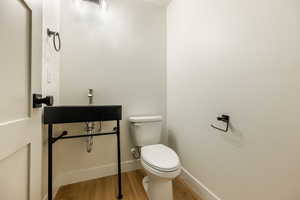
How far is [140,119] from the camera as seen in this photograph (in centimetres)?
166

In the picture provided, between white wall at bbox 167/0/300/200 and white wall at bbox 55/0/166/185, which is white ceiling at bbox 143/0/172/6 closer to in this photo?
white wall at bbox 55/0/166/185

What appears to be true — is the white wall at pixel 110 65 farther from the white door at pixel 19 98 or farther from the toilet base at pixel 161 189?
the white door at pixel 19 98

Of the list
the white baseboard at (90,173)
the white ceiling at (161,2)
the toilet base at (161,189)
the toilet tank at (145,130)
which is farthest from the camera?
the white ceiling at (161,2)

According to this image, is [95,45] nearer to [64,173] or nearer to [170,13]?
[170,13]

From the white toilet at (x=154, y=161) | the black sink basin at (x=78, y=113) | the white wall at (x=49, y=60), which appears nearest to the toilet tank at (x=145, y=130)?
the white toilet at (x=154, y=161)

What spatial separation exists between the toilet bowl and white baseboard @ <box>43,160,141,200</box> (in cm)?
49

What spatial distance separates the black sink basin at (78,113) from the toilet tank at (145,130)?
1.08 ft

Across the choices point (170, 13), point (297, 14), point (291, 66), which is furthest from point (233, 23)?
point (170, 13)

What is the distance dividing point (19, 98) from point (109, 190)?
1309 millimetres

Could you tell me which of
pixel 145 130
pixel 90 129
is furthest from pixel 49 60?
pixel 145 130

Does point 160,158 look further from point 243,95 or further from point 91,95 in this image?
point 91,95

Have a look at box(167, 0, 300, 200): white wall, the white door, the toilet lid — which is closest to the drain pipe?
the toilet lid

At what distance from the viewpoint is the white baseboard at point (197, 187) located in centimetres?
127

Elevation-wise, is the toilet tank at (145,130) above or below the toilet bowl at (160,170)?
above
